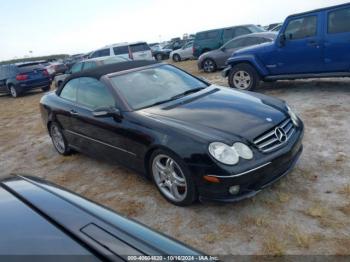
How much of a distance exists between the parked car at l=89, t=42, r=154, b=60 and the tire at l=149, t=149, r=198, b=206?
1384cm

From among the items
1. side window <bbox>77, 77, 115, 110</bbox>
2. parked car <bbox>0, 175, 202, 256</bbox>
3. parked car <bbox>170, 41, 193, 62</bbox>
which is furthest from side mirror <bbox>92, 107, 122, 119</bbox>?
parked car <bbox>170, 41, 193, 62</bbox>

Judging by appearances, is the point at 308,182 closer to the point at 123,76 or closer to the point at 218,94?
the point at 218,94

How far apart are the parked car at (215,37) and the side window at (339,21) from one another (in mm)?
8249

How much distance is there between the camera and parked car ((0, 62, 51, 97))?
618 inches

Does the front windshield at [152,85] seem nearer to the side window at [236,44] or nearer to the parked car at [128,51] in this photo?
the side window at [236,44]

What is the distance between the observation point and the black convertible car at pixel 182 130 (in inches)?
127

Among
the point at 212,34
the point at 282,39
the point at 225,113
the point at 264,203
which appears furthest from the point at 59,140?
the point at 212,34

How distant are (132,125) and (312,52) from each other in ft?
16.9

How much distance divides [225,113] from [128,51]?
14301 mm

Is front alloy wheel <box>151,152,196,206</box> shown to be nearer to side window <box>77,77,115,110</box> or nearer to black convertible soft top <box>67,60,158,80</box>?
side window <box>77,77,115,110</box>

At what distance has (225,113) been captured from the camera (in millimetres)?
3766

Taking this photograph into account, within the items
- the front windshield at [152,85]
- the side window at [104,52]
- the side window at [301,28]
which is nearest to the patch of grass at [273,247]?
the front windshield at [152,85]

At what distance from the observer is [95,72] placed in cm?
481

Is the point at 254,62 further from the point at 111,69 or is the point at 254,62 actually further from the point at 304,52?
the point at 111,69
